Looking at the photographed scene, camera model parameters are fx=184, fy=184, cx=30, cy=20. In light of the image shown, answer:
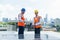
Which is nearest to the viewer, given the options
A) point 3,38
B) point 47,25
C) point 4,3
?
point 3,38

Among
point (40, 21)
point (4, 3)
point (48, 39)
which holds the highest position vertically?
point (4, 3)

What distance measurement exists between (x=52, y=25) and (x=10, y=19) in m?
1.46

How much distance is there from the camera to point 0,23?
6.45 m

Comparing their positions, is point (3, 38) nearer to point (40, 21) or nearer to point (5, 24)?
point (40, 21)

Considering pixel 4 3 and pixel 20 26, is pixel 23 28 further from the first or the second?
pixel 4 3

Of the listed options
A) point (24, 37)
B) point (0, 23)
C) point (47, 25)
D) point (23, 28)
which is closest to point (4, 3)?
point (0, 23)

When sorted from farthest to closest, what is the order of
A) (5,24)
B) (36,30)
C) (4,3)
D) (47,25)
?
(4,3) < (5,24) < (47,25) < (36,30)

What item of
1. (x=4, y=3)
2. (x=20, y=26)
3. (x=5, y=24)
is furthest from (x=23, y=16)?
(x=4, y=3)

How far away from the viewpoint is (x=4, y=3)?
22.6ft

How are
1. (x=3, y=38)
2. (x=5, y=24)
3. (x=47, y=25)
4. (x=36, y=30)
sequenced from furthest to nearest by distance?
(x=5, y=24) < (x=47, y=25) < (x=36, y=30) < (x=3, y=38)

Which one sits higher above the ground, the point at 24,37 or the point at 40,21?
the point at 40,21

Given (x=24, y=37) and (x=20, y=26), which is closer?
(x=24, y=37)

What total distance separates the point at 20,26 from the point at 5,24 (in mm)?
1652

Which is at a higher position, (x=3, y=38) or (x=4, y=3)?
(x=4, y=3)
